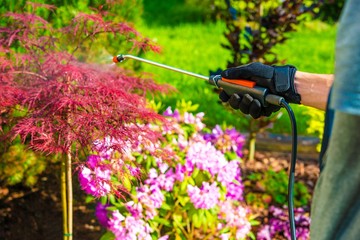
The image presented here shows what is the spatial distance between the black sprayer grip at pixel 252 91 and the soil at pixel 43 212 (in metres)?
1.55

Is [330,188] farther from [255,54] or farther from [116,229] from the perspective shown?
[255,54]

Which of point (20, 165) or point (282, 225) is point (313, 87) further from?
point (20, 165)

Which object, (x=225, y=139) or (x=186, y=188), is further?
(x=225, y=139)

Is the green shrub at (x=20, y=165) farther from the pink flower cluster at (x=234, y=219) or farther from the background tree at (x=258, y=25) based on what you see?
the background tree at (x=258, y=25)

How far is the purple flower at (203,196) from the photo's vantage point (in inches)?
115

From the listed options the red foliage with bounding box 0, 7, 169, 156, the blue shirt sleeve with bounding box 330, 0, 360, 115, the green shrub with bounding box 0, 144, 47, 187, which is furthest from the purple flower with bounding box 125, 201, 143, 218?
the blue shirt sleeve with bounding box 330, 0, 360, 115

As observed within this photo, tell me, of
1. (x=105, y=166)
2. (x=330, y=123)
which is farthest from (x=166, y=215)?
(x=330, y=123)

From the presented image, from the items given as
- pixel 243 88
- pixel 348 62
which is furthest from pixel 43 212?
pixel 348 62

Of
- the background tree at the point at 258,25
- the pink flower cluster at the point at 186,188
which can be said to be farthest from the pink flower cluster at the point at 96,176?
the background tree at the point at 258,25

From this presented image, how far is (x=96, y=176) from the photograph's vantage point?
2.53 m

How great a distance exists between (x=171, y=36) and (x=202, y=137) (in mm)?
4440

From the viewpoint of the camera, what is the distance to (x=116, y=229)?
286cm

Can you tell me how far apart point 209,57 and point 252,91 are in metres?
4.64

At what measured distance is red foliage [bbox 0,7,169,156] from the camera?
2396 mm
